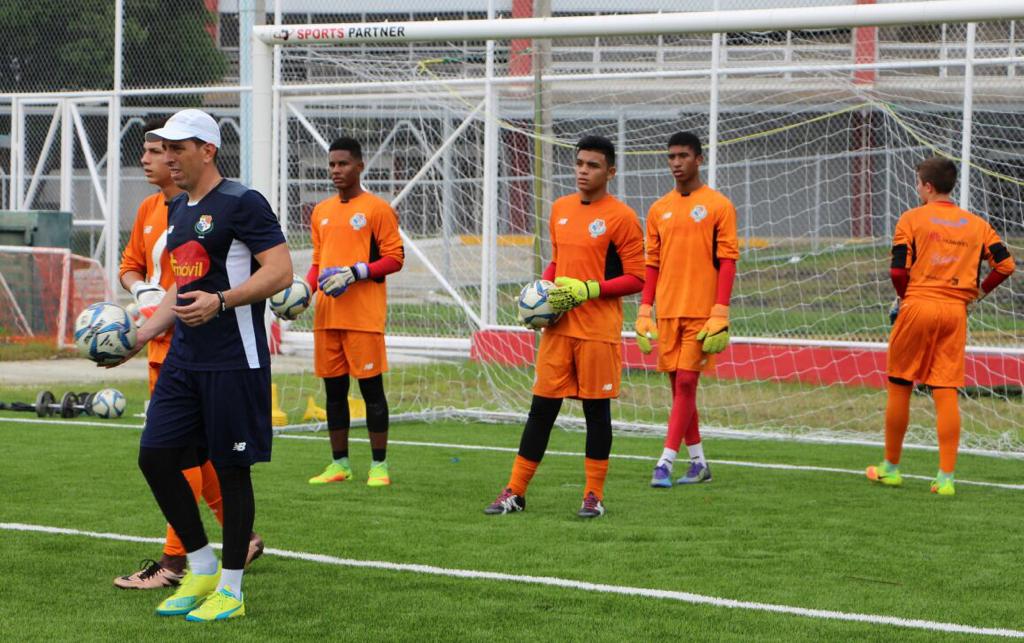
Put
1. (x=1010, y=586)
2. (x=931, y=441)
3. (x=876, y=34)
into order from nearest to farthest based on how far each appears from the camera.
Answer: (x=1010, y=586)
(x=931, y=441)
(x=876, y=34)

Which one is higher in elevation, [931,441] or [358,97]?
[358,97]

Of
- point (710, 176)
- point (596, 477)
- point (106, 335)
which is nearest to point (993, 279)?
point (596, 477)

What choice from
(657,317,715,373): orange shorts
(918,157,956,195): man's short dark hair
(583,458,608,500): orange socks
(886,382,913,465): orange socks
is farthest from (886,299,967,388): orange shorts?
(583,458,608,500): orange socks

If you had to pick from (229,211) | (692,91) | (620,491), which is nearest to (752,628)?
(229,211)

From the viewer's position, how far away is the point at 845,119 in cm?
1575

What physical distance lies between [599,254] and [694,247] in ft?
3.91

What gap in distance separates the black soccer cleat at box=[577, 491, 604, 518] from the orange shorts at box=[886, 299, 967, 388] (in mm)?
2194

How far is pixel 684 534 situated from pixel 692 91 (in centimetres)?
829

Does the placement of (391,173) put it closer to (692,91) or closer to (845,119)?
(692,91)

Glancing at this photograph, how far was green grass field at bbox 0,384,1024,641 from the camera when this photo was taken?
5.36 m

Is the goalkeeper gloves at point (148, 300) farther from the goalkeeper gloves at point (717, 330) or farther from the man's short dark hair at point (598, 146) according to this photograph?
the goalkeeper gloves at point (717, 330)

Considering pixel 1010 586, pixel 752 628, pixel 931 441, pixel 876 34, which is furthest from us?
pixel 876 34

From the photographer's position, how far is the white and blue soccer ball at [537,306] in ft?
24.3

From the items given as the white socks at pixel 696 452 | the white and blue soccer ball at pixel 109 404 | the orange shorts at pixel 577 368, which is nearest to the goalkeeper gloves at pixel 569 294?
the orange shorts at pixel 577 368
